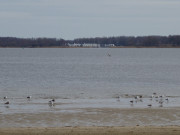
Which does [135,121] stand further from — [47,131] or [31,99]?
[31,99]

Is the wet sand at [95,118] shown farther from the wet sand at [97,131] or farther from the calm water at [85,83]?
the calm water at [85,83]

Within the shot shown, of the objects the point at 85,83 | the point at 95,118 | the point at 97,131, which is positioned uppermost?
the point at 97,131

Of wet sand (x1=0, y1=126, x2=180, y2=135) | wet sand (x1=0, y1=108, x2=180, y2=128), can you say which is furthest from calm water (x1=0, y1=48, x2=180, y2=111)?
wet sand (x1=0, y1=126, x2=180, y2=135)

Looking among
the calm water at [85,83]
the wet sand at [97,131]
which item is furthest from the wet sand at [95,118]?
the calm water at [85,83]

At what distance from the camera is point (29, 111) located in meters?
23.5

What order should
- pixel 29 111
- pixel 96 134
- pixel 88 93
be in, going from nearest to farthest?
pixel 96 134, pixel 29 111, pixel 88 93

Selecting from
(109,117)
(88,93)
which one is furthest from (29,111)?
(88,93)

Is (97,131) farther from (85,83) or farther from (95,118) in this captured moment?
(85,83)

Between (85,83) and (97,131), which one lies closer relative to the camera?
(97,131)

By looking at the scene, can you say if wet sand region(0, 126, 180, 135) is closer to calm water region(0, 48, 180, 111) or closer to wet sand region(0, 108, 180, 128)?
wet sand region(0, 108, 180, 128)

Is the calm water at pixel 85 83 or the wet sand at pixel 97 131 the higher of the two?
the wet sand at pixel 97 131

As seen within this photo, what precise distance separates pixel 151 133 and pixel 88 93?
1851 centimetres

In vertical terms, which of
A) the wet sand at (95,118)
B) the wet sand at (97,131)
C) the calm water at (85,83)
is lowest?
the calm water at (85,83)

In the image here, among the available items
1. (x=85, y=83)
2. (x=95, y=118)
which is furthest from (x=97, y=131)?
(x=85, y=83)
